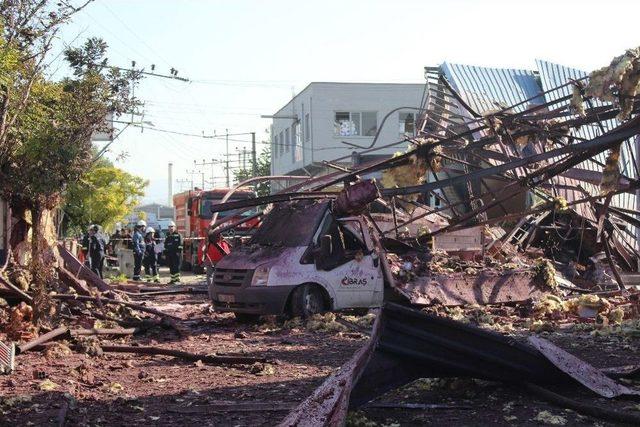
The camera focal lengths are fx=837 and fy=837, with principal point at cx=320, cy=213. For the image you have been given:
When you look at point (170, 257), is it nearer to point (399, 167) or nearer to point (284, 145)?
point (399, 167)

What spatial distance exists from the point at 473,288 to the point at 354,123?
31626 millimetres

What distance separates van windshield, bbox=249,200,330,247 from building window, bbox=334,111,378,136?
30762 millimetres

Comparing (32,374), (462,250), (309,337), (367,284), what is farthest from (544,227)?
(32,374)

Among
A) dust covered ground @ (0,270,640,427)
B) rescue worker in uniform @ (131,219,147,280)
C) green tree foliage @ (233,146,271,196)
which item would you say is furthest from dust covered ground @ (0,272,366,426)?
green tree foliage @ (233,146,271,196)

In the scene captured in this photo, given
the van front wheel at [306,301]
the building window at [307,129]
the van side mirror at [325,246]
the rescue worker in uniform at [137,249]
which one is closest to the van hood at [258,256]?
the van side mirror at [325,246]

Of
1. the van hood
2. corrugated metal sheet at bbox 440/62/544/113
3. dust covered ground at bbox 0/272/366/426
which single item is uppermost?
corrugated metal sheet at bbox 440/62/544/113

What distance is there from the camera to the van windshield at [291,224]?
13898 mm

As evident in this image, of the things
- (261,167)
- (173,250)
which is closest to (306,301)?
(173,250)

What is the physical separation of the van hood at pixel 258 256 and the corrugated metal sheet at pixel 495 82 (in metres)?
13.5

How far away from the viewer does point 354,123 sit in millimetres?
45750

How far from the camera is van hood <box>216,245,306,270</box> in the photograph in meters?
13.5

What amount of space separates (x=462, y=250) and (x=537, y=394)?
9.99 m

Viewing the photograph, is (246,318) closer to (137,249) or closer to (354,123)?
(137,249)

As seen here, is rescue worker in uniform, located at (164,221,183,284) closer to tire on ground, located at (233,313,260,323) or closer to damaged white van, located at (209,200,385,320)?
damaged white van, located at (209,200,385,320)
